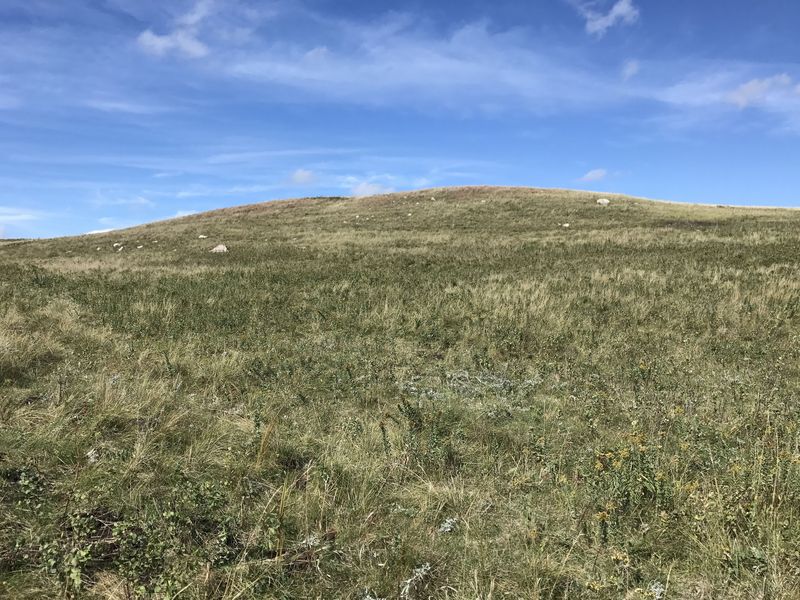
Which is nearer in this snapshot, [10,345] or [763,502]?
[763,502]

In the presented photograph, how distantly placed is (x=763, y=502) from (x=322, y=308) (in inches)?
360

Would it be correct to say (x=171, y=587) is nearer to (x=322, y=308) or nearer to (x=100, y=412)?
(x=100, y=412)

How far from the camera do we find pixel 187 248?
31125 millimetres

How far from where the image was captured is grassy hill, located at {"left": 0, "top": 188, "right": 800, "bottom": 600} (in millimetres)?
2893

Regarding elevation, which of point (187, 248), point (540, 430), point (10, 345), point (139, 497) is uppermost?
point (187, 248)

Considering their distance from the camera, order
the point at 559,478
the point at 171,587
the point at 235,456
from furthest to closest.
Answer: the point at 235,456, the point at 559,478, the point at 171,587

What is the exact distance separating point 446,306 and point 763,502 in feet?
26.4

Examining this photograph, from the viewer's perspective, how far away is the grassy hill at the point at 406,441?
114 inches

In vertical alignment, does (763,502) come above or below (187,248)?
below

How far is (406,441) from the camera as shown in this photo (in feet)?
16.1

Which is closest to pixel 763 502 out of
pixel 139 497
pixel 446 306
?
pixel 139 497

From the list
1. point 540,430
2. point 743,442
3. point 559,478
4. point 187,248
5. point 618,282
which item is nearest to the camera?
point 559,478

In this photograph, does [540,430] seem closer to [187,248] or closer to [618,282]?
[618,282]

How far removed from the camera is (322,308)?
37.5 feet
